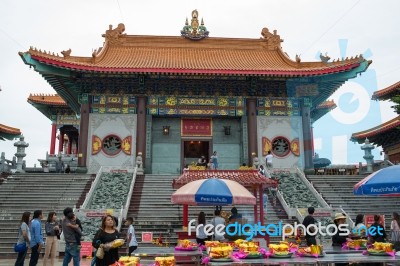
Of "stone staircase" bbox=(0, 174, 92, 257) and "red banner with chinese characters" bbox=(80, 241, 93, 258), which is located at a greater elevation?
"stone staircase" bbox=(0, 174, 92, 257)

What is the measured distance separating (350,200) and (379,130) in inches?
463

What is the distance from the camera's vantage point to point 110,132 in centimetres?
2234

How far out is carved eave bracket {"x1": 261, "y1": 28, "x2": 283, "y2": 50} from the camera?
27.1m

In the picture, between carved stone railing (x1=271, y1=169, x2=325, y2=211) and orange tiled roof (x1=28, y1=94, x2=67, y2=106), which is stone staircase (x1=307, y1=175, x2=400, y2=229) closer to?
carved stone railing (x1=271, y1=169, x2=325, y2=211)

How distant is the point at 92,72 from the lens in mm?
21094

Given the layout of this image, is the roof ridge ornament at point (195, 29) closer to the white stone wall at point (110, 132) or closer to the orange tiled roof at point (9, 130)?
the white stone wall at point (110, 132)

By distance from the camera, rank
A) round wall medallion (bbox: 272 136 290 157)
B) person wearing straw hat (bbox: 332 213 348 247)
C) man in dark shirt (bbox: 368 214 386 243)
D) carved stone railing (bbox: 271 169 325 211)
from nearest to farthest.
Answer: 1. man in dark shirt (bbox: 368 214 386 243)
2. person wearing straw hat (bbox: 332 213 348 247)
3. carved stone railing (bbox: 271 169 325 211)
4. round wall medallion (bbox: 272 136 290 157)

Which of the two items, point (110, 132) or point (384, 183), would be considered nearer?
point (384, 183)

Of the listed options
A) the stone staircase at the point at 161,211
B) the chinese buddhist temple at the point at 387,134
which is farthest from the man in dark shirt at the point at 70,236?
the chinese buddhist temple at the point at 387,134

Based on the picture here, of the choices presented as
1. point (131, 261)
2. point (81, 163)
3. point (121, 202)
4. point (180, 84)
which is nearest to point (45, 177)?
point (81, 163)

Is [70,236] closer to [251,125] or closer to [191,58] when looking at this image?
[251,125]

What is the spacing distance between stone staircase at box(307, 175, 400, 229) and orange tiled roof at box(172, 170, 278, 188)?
4.64m

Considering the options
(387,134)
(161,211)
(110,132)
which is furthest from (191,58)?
(387,134)

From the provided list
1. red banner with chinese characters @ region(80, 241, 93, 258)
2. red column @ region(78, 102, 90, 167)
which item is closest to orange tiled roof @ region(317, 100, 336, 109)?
red column @ region(78, 102, 90, 167)
